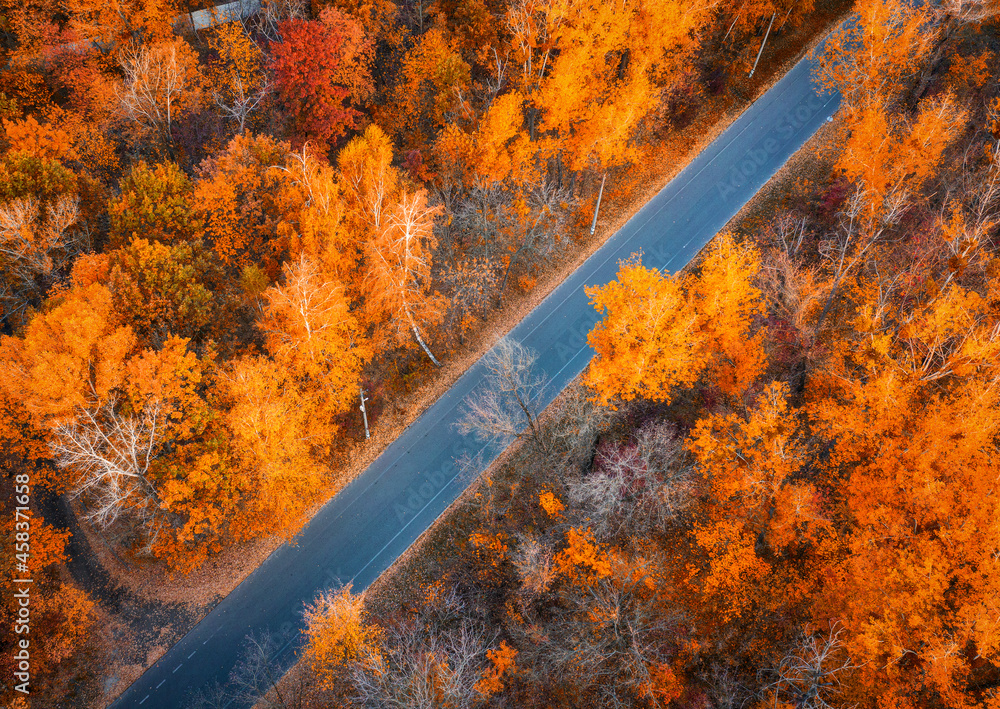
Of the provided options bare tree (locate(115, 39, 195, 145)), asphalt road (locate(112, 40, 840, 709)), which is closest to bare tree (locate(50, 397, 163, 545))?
asphalt road (locate(112, 40, 840, 709))

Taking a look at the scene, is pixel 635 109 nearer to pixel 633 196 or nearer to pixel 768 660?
pixel 633 196

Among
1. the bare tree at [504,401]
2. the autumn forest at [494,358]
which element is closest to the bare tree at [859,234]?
the autumn forest at [494,358]

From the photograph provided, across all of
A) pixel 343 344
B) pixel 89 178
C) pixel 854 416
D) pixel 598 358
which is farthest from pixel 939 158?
pixel 89 178

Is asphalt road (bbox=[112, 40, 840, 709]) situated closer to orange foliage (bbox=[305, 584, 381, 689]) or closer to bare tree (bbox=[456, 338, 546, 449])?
bare tree (bbox=[456, 338, 546, 449])

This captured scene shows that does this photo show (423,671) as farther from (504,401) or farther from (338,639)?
(504,401)

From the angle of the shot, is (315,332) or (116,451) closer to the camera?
(116,451)

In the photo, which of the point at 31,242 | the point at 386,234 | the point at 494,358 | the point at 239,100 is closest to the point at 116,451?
the point at 31,242
